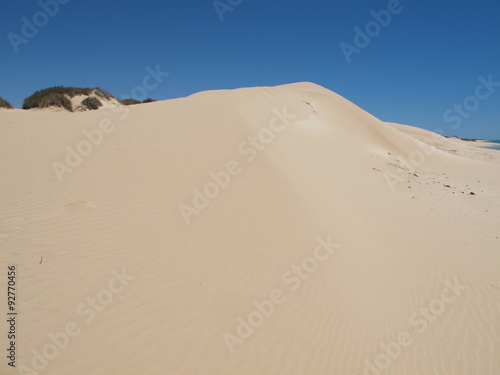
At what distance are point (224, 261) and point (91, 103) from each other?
1907 centimetres

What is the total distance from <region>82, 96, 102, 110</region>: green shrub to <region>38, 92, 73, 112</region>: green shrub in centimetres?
93

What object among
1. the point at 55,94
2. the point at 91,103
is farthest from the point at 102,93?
the point at 55,94

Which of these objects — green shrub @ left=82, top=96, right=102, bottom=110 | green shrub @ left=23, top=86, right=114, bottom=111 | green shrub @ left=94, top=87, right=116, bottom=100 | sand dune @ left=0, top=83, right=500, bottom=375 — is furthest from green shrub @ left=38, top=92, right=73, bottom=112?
sand dune @ left=0, top=83, right=500, bottom=375

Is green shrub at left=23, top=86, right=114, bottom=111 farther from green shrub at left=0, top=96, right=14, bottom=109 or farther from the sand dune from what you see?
the sand dune

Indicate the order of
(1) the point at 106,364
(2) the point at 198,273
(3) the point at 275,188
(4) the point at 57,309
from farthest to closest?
(3) the point at 275,188
(2) the point at 198,273
(4) the point at 57,309
(1) the point at 106,364

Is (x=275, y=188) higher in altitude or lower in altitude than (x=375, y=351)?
higher

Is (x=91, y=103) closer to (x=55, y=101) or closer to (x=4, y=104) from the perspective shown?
(x=55, y=101)

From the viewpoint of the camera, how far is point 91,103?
17.7m

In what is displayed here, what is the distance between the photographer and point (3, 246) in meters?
3.19

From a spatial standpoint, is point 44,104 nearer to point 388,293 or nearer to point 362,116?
point 388,293

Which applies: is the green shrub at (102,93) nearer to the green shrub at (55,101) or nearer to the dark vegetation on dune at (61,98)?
the dark vegetation on dune at (61,98)

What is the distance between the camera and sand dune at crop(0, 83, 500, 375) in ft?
8.50

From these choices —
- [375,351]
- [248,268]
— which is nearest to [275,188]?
[248,268]

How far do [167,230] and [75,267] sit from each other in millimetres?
1287
